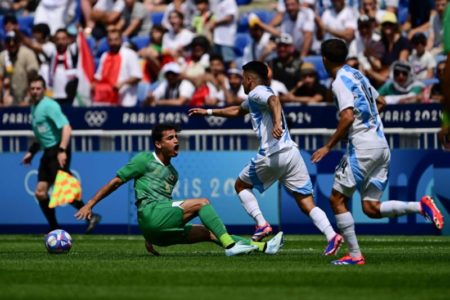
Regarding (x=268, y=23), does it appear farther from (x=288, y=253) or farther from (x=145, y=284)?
(x=145, y=284)

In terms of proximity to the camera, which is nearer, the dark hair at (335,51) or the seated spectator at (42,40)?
the dark hair at (335,51)

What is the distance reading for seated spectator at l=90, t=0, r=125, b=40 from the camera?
86.9ft

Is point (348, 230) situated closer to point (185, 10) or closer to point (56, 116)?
point (56, 116)

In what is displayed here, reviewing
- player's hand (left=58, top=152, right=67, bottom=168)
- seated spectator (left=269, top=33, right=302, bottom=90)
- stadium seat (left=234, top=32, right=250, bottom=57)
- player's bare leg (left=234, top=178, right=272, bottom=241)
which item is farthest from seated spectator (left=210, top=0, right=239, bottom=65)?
player's bare leg (left=234, top=178, right=272, bottom=241)

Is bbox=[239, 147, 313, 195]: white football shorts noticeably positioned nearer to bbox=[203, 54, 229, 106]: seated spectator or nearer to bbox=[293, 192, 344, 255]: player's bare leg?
bbox=[293, 192, 344, 255]: player's bare leg

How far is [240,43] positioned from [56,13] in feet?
14.5

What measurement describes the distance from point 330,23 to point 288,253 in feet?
31.5

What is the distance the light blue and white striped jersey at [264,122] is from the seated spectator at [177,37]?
9.77m

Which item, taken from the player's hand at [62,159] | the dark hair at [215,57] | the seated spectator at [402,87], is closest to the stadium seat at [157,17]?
the dark hair at [215,57]

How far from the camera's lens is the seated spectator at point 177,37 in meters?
24.8

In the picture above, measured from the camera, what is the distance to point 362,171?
12992mm

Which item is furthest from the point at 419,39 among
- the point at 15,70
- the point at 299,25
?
the point at 15,70

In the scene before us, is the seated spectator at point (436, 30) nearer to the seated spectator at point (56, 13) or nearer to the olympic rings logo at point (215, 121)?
the olympic rings logo at point (215, 121)

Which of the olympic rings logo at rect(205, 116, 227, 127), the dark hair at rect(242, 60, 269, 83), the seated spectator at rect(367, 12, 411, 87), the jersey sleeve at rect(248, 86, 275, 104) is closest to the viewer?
the jersey sleeve at rect(248, 86, 275, 104)
